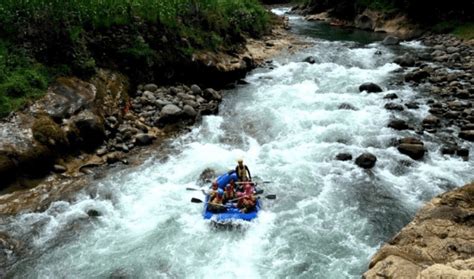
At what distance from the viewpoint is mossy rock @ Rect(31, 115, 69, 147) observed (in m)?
11.6

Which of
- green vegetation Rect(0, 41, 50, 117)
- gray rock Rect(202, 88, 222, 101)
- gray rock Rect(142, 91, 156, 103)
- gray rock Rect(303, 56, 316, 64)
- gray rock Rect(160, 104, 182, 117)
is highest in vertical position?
green vegetation Rect(0, 41, 50, 117)

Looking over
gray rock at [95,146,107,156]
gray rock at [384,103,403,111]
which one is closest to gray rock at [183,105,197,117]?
gray rock at [95,146,107,156]

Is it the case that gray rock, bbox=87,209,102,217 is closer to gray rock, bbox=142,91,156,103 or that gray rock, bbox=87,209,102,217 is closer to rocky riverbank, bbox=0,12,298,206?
rocky riverbank, bbox=0,12,298,206

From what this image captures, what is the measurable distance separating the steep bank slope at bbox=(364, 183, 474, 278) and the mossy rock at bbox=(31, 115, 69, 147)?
897 cm

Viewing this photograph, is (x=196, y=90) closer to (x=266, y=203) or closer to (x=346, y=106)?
(x=346, y=106)

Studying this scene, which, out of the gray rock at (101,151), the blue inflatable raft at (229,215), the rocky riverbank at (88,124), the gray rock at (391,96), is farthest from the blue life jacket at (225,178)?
the gray rock at (391,96)

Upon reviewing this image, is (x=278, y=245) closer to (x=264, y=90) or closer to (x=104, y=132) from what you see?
(x=104, y=132)

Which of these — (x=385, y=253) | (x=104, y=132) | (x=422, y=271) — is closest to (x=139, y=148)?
(x=104, y=132)

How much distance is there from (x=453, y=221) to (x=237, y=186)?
531cm

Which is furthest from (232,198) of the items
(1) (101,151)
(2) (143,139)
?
(1) (101,151)

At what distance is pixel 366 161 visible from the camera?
1194 cm

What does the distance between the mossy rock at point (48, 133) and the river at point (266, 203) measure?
5.38 feet

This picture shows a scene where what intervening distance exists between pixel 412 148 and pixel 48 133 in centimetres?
1003

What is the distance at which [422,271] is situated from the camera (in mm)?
5160
